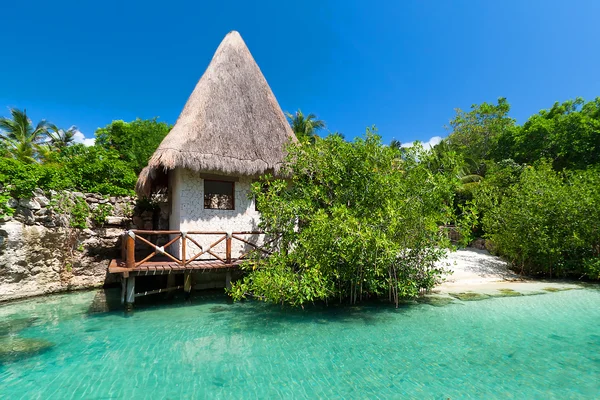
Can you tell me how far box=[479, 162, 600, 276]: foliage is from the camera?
32.1 ft

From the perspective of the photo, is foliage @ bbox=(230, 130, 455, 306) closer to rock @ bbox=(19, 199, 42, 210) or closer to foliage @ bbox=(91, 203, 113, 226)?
foliage @ bbox=(91, 203, 113, 226)

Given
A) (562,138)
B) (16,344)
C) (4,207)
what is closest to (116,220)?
(4,207)

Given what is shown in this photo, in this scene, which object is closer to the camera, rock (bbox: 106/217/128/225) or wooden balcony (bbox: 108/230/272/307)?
wooden balcony (bbox: 108/230/272/307)

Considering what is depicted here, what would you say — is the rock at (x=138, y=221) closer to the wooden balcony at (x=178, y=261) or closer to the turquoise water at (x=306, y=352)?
the wooden balcony at (x=178, y=261)

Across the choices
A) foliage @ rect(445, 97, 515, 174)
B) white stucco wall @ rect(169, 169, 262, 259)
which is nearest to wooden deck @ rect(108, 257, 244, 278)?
white stucco wall @ rect(169, 169, 262, 259)

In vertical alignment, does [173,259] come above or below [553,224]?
below

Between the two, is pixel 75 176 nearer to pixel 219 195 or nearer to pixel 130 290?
pixel 219 195

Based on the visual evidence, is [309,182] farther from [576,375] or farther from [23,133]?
[23,133]

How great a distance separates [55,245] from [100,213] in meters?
1.45

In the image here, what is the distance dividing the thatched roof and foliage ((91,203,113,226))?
1.29 metres

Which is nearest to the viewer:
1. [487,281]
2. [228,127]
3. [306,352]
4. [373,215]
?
[306,352]

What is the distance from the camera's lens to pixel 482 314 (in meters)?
6.86

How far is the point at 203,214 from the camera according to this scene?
28.0 feet

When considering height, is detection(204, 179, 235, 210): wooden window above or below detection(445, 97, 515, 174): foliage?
below
